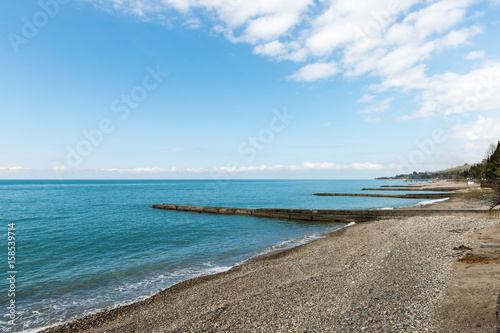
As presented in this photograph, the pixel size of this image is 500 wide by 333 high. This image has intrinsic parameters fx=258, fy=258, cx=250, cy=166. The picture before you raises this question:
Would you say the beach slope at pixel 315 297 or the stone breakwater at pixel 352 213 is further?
the stone breakwater at pixel 352 213

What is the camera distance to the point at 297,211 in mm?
41281

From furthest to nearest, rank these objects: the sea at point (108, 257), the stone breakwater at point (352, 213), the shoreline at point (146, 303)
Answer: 1. the stone breakwater at point (352, 213)
2. the sea at point (108, 257)
3. the shoreline at point (146, 303)

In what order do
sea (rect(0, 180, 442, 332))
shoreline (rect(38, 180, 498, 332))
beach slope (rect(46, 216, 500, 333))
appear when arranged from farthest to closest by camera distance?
sea (rect(0, 180, 442, 332)), shoreline (rect(38, 180, 498, 332)), beach slope (rect(46, 216, 500, 333))


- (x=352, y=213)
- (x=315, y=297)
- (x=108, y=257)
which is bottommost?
(x=108, y=257)

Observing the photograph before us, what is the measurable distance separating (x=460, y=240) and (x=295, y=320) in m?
15.7

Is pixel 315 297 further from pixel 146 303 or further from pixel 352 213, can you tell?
pixel 352 213

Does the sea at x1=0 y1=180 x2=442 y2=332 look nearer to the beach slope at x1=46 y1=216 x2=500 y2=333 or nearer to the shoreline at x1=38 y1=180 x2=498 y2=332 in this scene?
the shoreline at x1=38 y1=180 x2=498 y2=332

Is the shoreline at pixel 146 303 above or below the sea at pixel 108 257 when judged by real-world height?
above

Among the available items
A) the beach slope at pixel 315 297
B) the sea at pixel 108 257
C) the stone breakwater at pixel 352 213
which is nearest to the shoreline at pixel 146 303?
the beach slope at pixel 315 297

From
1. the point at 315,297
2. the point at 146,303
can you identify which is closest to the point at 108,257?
the point at 146,303

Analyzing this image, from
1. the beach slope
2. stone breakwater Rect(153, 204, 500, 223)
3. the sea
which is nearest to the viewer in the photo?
the beach slope

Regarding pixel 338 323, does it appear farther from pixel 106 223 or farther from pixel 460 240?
pixel 106 223

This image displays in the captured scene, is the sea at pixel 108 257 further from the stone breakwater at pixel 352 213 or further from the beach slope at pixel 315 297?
the stone breakwater at pixel 352 213

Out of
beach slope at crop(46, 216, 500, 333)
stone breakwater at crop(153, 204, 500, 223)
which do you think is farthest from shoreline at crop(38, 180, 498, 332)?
stone breakwater at crop(153, 204, 500, 223)
